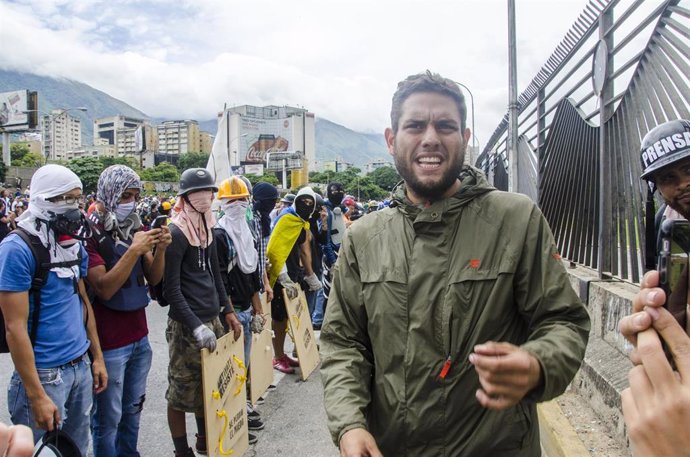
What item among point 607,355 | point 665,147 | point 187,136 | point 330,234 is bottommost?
point 607,355

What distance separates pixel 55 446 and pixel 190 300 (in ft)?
4.26

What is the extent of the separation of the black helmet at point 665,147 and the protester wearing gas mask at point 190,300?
101 inches

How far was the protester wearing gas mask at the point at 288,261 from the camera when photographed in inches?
209

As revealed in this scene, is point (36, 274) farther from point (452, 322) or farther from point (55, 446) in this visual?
point (452, 322)

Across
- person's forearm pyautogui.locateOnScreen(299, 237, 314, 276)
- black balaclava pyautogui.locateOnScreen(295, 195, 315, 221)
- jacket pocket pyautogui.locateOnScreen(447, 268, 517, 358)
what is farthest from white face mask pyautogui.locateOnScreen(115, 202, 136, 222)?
person's forearm pyautogui.locateOnScreen(299, 237, 314, 276)

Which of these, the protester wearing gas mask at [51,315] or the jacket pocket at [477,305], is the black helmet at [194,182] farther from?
the jacket pocket at [477,305]

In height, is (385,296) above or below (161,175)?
below

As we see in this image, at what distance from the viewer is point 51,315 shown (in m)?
2.54

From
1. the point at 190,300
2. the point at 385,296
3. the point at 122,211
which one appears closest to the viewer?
the point at 385,296

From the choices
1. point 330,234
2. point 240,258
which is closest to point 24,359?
point 240,258

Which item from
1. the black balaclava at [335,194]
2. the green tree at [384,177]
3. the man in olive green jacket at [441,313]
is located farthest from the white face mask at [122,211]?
the green tree at [384,177]

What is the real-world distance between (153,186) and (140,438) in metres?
73.4

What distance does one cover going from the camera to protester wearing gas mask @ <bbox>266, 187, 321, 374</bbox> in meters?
5.30

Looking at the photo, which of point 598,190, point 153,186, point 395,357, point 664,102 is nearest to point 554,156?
point 598,190
